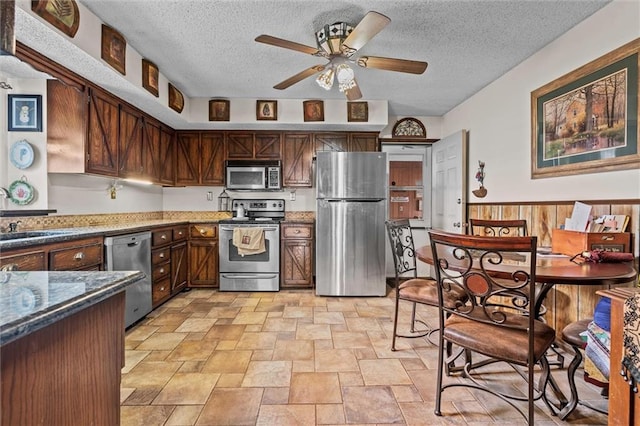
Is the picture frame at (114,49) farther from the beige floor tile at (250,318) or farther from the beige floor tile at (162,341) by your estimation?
the beige floor tile at (250,318)

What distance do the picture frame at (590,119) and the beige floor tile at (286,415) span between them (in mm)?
2398

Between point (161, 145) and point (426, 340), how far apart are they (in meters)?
3.66

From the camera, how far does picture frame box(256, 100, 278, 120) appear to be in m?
3.94

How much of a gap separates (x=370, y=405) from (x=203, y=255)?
2916mm

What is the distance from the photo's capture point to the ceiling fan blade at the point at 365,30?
5.80 feet

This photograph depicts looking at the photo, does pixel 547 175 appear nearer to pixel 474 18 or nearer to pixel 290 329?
pixel 474 18

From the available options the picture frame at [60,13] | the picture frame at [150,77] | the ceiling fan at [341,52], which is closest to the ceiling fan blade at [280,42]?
the ceiling fan at [341,52]

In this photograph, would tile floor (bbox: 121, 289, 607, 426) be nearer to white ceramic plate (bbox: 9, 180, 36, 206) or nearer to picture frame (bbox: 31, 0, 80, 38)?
white ceramic plate (bbox: 9, 180, 36, 206)

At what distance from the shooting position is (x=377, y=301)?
362cm

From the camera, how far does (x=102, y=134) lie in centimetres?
274

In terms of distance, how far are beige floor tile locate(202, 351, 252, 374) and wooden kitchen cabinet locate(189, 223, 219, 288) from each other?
5.85 feet

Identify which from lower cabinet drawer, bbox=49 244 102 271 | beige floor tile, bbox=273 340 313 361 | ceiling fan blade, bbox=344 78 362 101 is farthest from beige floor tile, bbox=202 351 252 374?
ceiling fan blade, bbox=344 78 362 101

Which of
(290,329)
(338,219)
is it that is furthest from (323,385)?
(338,219)

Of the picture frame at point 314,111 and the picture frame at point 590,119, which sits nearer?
the picture frame at point 590,119
